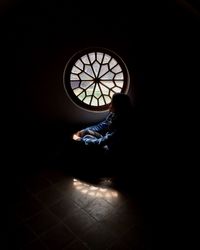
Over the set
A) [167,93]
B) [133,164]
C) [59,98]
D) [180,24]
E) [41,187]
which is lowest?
[41,187]

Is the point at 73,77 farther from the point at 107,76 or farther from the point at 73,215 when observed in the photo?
the point at 73,215

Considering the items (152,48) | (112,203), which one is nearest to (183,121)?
(152,48)

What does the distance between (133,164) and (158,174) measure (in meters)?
0.41

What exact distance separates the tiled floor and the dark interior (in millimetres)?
20

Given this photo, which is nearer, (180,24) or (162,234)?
(162,234)

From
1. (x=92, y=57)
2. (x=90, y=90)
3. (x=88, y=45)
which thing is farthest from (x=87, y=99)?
(x=88, y=45)

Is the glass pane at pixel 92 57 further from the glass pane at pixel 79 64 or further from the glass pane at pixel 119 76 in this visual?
the glass pane at pixel 119 76

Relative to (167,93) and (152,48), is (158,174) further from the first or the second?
(152,48)

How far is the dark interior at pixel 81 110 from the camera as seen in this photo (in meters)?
3.40

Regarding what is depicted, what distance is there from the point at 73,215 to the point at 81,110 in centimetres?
189

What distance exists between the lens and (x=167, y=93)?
4.09 m

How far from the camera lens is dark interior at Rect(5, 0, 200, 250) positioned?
340 centimetres

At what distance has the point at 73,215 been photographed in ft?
10.0

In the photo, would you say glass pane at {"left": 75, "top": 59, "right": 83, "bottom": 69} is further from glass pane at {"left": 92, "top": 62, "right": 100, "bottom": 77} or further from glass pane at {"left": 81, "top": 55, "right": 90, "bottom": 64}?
glass pane at {"left": 92, "top": 62, "right": 100, "bottom": 77}
